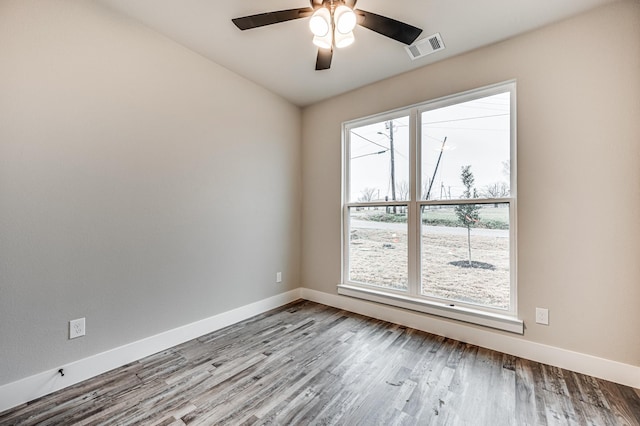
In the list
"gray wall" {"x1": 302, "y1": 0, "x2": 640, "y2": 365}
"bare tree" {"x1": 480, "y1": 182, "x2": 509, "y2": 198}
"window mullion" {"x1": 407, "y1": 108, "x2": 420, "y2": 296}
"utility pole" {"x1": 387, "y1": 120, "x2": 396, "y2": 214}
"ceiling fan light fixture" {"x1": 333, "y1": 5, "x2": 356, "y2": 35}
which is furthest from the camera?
"utility pole" {"x1": 387, "y1": 120, "x2": 396, "y2": 214}

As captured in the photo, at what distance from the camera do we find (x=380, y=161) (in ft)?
10.4

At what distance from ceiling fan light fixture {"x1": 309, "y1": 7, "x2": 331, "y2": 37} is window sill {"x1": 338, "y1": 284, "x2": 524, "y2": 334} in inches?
98.5

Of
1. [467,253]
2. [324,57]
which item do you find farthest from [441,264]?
[324,57]

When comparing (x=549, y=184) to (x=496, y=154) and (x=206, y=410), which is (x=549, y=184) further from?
(x=206, y=410)

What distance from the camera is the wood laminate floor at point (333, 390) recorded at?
1.54 meters

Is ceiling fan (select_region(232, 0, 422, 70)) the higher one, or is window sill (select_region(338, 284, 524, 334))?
ceiling fan (select_region(232, 0, 422, 70))

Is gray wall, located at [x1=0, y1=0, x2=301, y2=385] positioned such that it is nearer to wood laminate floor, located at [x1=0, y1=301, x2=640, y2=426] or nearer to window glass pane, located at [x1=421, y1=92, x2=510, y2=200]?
wood laminate floor, located at [x1=0, y1=301, x2=640, y2=426]

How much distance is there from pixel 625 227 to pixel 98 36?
4025 millimetres

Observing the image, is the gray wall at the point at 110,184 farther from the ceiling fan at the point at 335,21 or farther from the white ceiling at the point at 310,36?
the ceiling fan at the point at 335,21

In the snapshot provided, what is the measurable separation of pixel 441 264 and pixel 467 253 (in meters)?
0.27

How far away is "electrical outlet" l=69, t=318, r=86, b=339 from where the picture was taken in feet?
5.99

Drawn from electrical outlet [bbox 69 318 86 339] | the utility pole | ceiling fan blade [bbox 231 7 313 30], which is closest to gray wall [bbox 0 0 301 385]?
electrical outlet [bbox 69 318 86 339]

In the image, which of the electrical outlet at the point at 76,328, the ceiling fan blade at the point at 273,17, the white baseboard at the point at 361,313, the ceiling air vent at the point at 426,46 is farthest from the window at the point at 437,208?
the electrical outlet at the point at 76,328

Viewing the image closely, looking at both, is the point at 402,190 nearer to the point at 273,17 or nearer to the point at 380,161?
the point at 380,161
